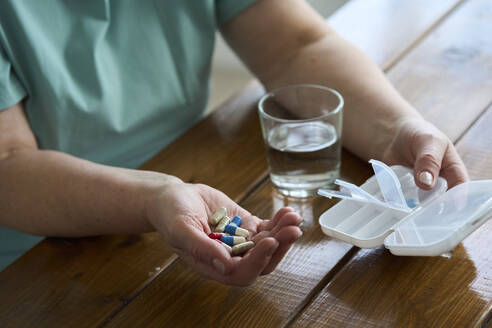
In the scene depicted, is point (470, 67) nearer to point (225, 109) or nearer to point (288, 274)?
point (225, 109)

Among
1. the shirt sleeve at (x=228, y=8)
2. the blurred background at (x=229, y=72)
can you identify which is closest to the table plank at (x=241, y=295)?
the shirt sleeve at (x=228, y=8)

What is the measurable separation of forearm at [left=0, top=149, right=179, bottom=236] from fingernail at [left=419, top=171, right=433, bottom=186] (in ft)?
0.93

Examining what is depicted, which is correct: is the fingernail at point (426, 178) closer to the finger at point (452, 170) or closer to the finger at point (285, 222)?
the finger at point (452, 170)

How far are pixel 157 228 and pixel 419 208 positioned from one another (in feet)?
0.95

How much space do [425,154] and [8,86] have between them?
0.53 m

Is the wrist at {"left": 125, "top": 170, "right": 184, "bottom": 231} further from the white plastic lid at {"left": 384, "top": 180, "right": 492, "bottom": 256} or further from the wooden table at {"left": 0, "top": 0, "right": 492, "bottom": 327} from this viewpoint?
the white plastic lid at {"left": 384, "top": 180, "right": 492, "bottom": 256}

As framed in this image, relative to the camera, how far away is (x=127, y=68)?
90 cm

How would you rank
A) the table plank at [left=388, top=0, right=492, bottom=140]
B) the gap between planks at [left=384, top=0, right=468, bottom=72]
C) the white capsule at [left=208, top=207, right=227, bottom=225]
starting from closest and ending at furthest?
the white capsule at [left=208, top=207, right=227, bottom=225] < the table plank at [left=388, top=0, right=492, bottom=140] < the gap between planks at [left=384, top=0, right=468, bottom=72]

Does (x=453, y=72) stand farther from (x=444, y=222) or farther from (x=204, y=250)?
(x=204, y=250)

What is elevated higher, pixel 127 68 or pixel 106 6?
pixel 106 6

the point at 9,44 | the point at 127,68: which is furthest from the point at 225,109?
the point at 9,44

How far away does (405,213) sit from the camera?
2.07ft

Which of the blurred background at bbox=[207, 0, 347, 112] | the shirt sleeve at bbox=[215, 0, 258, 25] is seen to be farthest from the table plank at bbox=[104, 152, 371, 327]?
the blurred background at bbox=[207, 0, 347, 112]

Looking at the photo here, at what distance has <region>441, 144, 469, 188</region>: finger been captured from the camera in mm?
666
